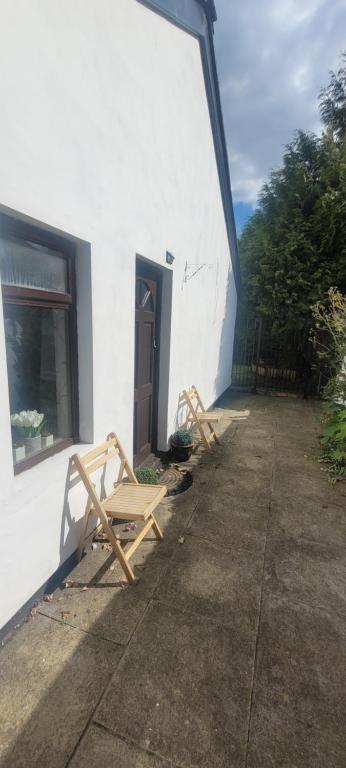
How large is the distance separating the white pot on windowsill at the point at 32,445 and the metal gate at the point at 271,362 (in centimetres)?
930

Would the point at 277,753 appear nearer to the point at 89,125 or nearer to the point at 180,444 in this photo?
the point at 180,444

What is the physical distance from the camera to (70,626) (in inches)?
86.8

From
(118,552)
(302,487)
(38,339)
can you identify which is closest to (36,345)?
(38,339)

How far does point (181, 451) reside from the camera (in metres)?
5.03

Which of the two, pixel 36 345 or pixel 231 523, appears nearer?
pixel 36 345

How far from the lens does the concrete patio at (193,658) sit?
1586 millimetres

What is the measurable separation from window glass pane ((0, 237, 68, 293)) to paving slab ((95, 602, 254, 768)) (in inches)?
98.5

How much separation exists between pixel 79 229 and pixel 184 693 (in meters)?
3.09

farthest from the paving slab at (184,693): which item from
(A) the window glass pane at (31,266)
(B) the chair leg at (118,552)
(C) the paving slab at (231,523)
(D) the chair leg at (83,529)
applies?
(A) the window glass pane at (31,266)

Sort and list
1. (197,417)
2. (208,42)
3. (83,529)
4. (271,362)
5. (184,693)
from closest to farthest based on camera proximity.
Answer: (184,693) < (83,529) < (208,42) < (197,417) < (271,362)

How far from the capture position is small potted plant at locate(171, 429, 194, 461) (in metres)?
4.98

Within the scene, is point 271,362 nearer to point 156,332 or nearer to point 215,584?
point 156,332

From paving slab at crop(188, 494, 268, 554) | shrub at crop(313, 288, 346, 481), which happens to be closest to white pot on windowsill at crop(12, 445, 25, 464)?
paving slab at crop(188, 494, 268, 554)

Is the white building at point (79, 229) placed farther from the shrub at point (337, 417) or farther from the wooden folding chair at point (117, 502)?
the shrub at point (337, 417)
